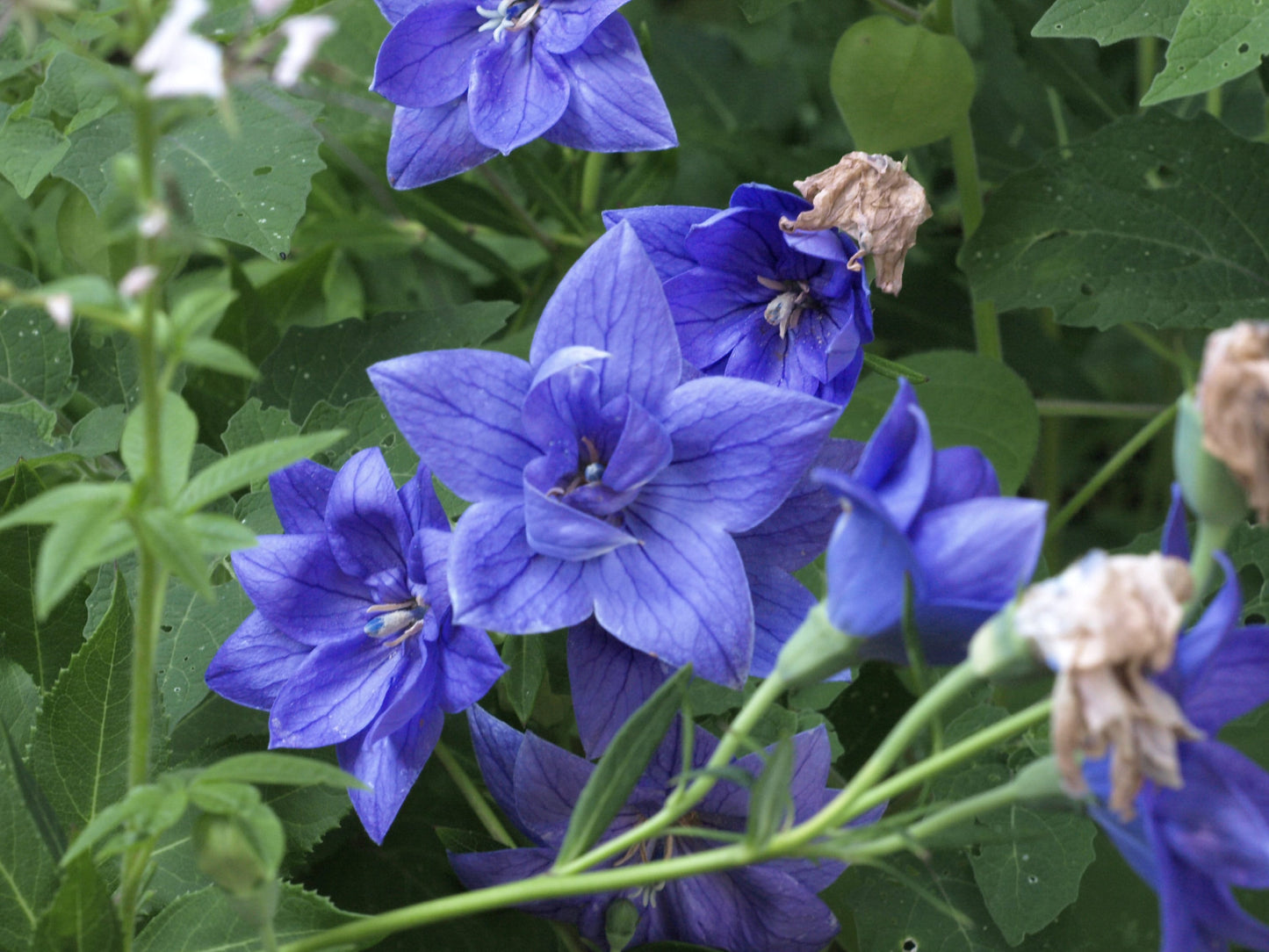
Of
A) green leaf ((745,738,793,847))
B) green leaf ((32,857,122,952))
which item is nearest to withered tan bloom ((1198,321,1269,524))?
green leaf ((745,738,793,847))

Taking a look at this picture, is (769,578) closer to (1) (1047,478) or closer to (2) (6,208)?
(1) (1047,478)

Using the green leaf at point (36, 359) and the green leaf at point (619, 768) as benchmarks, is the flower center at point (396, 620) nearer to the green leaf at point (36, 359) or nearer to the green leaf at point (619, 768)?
the green leaf at point (619, 768)

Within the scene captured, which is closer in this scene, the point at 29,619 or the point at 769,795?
the point at 769,795

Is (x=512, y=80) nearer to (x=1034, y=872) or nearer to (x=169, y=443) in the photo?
(x=169, y=443)

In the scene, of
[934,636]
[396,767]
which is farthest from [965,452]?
[396,767]

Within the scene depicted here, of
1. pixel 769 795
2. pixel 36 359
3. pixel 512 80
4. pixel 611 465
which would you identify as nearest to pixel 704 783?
pixel 769 795

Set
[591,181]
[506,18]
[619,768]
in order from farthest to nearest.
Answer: [591,181], [506,18], [619,768]
